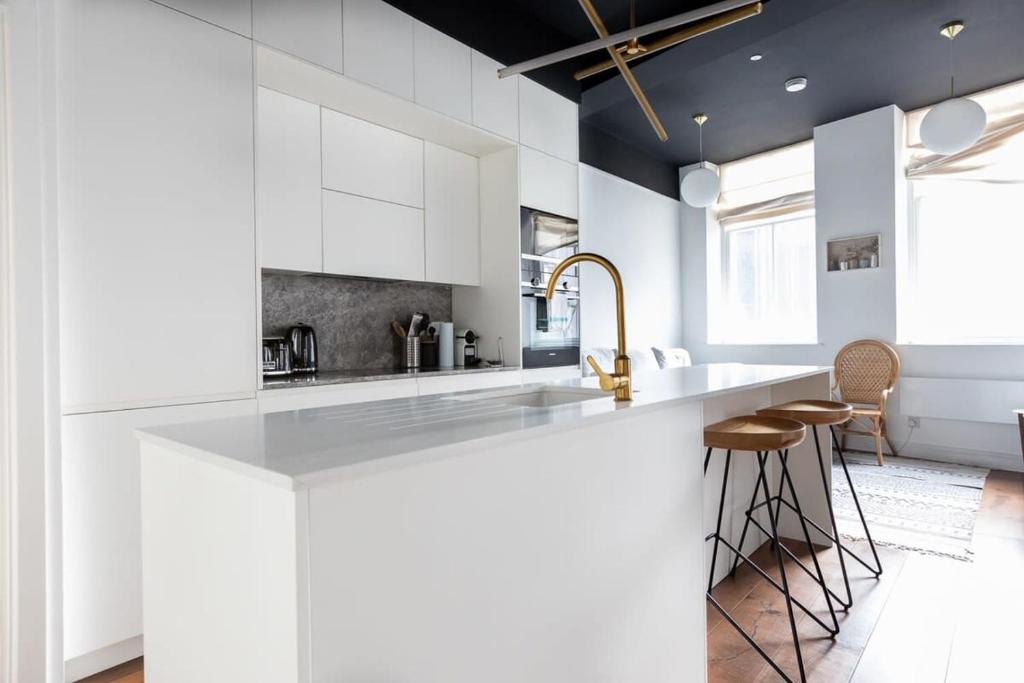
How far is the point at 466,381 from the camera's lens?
10.5 ft

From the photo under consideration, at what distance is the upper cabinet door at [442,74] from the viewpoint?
9.75ft

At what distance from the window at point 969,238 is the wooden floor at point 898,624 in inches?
108

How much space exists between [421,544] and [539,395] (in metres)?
1.02

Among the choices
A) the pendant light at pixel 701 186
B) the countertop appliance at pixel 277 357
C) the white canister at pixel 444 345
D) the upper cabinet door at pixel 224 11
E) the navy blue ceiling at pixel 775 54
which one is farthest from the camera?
the pendant light at pixel 701 186

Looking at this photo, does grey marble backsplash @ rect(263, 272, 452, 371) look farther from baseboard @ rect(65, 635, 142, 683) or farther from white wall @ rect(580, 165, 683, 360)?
white wall @ rect(580, 165, 683, 360)

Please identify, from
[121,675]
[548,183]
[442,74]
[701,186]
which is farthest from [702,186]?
[121,675]

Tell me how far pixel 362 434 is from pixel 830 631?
1.92 meters

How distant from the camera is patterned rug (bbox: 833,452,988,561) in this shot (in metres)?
2.91

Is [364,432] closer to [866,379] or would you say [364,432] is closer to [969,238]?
[866,379]

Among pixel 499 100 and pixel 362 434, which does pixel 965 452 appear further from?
pixel 362 434

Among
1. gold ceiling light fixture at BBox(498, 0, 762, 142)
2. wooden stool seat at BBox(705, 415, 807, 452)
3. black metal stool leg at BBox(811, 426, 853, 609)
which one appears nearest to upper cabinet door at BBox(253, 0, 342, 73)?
gold ceiling light fixture at BBox(498, 0, 762, 142)

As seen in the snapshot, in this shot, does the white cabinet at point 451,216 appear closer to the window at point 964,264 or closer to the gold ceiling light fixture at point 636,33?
the gold ceiling light fixture at point 636,33

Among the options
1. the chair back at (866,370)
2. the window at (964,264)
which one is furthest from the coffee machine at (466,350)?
the window at (964,264)

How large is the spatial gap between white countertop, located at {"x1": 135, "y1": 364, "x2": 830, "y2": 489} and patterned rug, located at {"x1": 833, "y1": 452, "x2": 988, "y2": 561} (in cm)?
209
